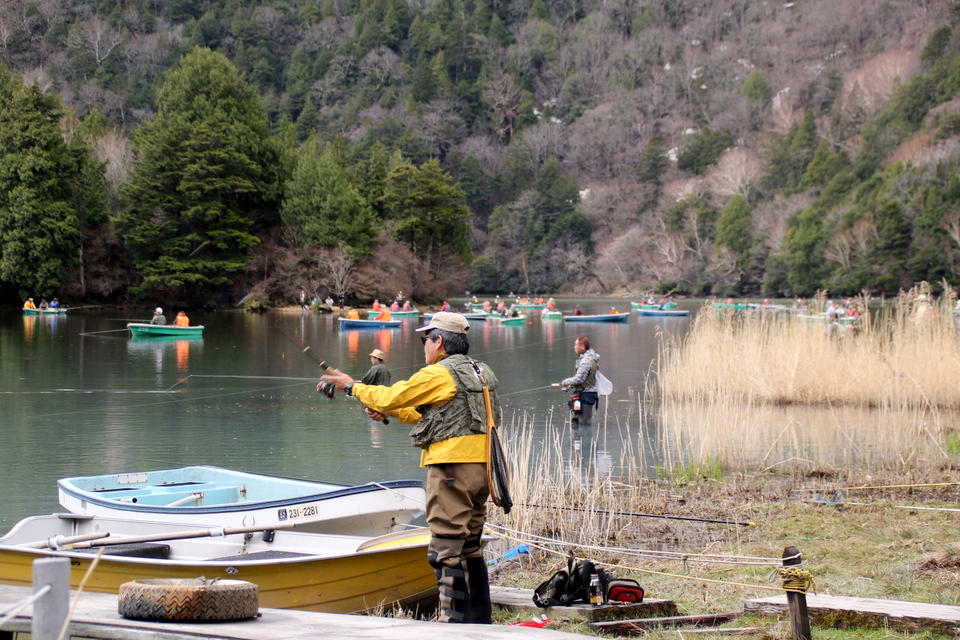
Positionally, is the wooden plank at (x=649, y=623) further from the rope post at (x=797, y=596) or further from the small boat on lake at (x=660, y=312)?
the small boat on lake at (x=660, y=312)

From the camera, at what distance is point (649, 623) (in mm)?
5414

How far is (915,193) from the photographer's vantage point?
238 ft

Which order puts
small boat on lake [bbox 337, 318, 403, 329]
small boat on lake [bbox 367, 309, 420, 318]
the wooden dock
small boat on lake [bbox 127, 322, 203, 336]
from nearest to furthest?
1. the wooden dock
2. small boat on lake [bbox 127, 322, 203, 336]
3. small boat on lake [bbox 337, 318, 403, 329]
4. small boat on lake [bbox 367, 309, 420, 318]

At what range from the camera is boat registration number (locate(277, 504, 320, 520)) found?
22.4ft

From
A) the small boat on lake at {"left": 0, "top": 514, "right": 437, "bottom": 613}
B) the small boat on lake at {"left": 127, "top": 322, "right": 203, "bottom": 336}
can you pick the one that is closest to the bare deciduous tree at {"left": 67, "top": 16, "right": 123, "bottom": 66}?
the small boat on lake at {"left": 127, "top": 322, "right": 203, "bottom": 336}

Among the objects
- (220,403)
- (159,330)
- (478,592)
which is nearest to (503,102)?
(159,330)

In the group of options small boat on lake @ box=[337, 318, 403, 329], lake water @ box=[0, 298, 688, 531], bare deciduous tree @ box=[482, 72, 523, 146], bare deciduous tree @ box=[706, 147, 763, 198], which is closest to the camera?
lake water @ box=[0, 298, 688, 531]

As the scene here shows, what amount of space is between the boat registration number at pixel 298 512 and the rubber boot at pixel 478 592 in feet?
6.63

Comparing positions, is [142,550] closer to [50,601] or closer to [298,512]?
[298,512]

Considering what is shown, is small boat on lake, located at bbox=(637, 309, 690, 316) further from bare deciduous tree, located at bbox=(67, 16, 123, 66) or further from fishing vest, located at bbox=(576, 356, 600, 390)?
bare deciduous tree, located at bbox=(67, 16, 123, 66)

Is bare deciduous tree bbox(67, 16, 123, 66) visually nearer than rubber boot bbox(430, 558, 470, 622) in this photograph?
No

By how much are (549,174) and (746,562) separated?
107 m

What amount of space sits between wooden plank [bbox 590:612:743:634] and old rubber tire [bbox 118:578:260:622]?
2.46 meters

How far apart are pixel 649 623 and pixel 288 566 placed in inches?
89.9
